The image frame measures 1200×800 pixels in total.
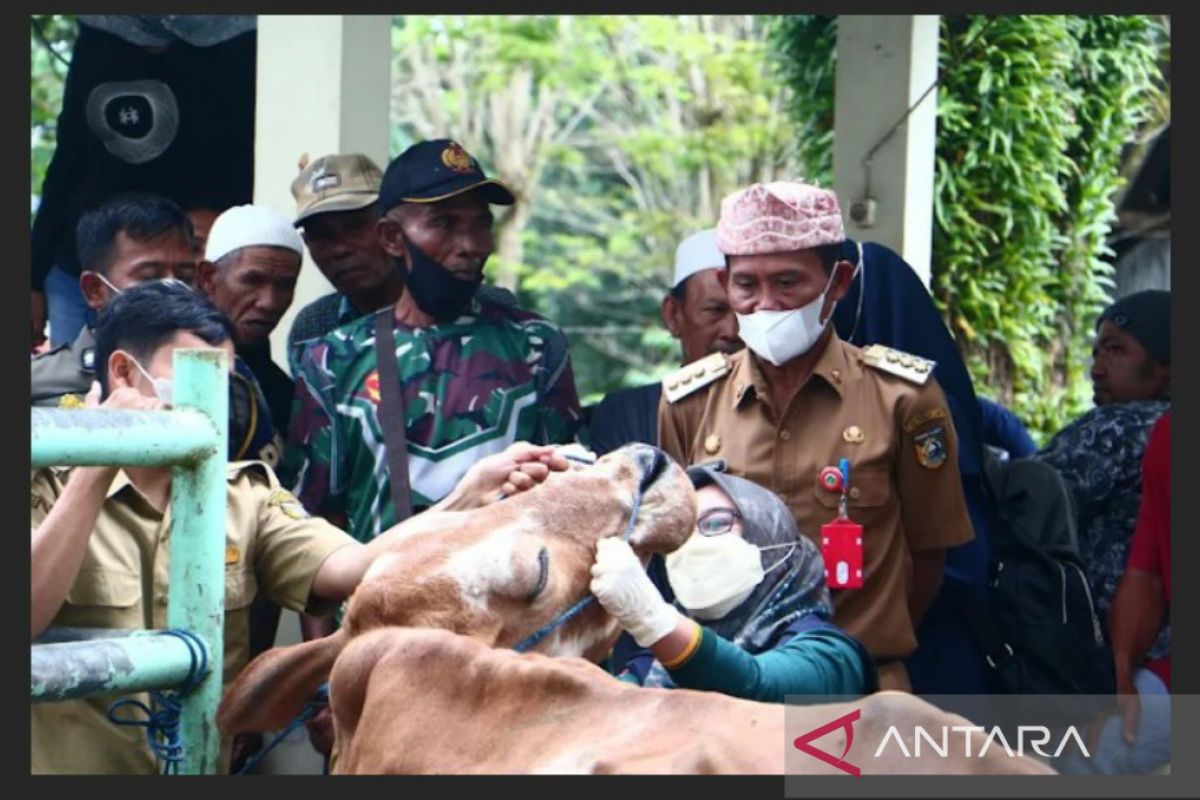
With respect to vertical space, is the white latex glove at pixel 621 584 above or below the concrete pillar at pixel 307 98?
below

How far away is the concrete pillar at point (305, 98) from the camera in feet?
18.7

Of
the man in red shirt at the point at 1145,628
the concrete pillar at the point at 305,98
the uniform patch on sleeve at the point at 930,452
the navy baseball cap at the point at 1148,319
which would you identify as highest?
Answer: the concrete pillar at the point at 305,98

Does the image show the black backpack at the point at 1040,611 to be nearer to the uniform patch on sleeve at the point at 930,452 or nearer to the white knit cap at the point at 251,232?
the uniform patch on sleeve at the point at 930,452

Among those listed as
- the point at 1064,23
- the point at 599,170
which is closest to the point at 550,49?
the point at 599,170

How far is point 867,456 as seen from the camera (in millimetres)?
4246

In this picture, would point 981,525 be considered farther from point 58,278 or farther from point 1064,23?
point 1064,23

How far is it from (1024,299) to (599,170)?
36.9 ft

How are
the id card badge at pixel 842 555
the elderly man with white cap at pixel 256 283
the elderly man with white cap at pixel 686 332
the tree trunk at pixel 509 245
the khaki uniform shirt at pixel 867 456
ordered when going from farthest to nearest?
the tree trunk at pixel 509 245 < the elderly man with white cap at pixel 256 283 < the elderly man with white cap at pixel 686 332 < the khaki uniform shirt at pixel 867 456 < the id card badge at pixel 842 555

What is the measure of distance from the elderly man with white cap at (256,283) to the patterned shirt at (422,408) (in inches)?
17.0

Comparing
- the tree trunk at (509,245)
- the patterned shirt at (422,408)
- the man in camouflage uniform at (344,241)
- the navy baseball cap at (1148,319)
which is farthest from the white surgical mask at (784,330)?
the tree trunk at (509,245)

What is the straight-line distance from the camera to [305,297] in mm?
5867

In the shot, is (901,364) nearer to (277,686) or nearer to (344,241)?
(344,241)

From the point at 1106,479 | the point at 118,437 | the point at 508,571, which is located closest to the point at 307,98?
the point at 1106,479

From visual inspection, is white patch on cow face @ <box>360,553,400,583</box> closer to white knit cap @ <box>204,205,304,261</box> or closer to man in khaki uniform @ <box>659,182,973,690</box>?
man in khaki uniform @ <box>659,182,973,690</box>
